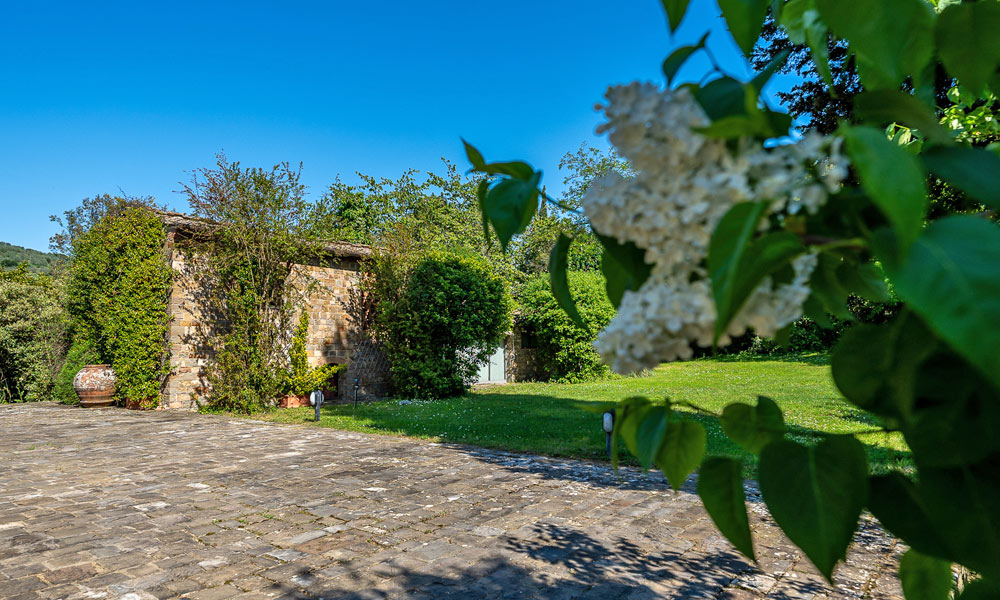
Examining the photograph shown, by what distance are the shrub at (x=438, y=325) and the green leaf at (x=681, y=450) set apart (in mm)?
12443

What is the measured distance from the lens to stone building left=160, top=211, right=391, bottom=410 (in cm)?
1169

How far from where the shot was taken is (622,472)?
6316 millimetres

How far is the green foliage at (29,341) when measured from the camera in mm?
14305

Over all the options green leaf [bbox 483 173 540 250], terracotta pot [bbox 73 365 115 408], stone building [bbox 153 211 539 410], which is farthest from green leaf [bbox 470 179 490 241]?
terracotta pot [bbox 73 365 115 408]

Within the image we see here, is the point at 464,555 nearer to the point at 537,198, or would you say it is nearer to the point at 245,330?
the point at 537,198

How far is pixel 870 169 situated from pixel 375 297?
46.3 ft

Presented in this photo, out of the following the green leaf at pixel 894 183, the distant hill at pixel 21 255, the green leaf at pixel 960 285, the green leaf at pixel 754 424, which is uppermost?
the distant hill at pixel 21 255

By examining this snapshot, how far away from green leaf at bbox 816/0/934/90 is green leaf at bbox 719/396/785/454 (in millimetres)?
345

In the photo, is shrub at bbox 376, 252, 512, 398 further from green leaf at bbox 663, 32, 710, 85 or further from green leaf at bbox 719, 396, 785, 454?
green leaf at bbox 663, 32, 710, 85

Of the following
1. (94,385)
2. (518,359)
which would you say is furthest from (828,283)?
(518,359)

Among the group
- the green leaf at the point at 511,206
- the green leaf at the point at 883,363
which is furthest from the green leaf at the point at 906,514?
the green leaf at the point at 511,206

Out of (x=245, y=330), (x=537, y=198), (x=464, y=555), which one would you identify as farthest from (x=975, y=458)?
(x=245, y=330)

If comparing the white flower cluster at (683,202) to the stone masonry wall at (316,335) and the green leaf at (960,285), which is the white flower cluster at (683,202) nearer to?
the green leaf at (960,285)

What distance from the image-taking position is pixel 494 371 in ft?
56.6
